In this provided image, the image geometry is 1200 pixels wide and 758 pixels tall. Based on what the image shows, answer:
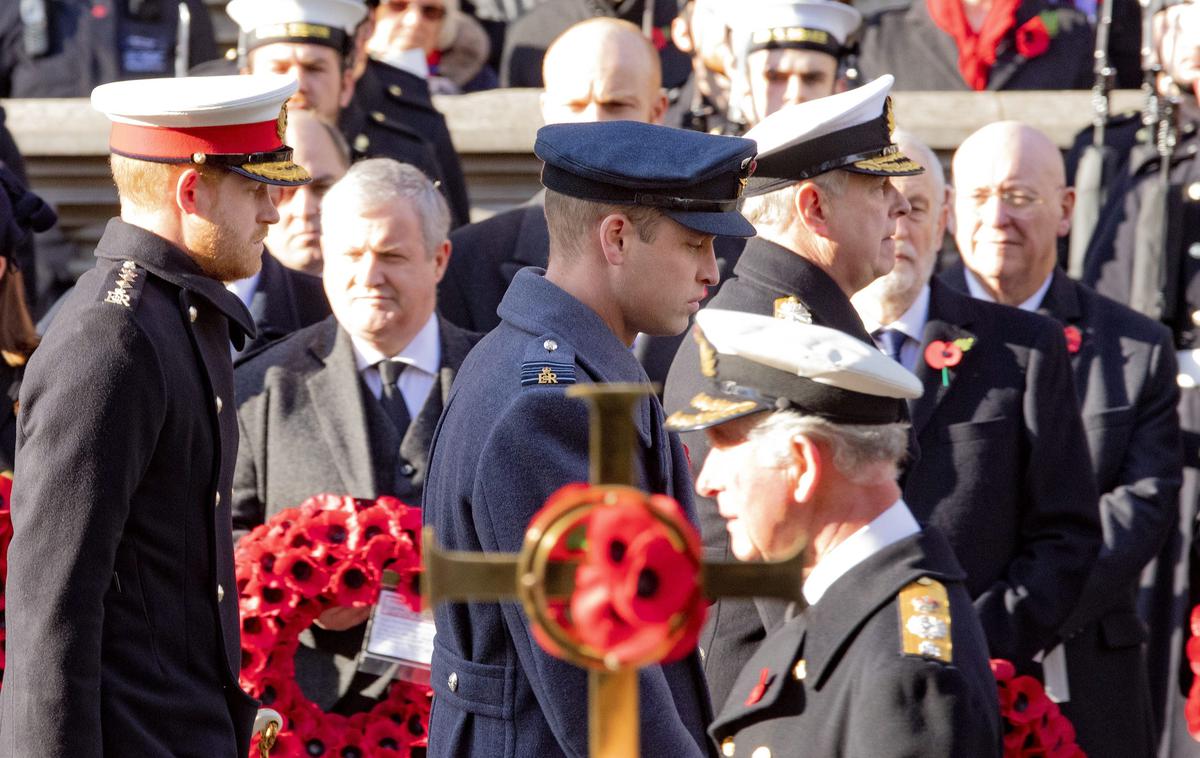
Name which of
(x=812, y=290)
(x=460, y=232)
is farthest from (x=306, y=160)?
(x=812, y=290)

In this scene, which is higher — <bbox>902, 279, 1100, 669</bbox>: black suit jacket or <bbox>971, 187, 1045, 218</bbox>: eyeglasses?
<bbox>971, 187, 1045, 218</bbox>: eyeglasses

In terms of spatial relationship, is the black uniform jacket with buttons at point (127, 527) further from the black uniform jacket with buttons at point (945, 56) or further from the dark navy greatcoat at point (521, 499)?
the black uniform jacket with buttons at point (945, 56)

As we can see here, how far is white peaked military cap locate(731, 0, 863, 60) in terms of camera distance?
22.9ft

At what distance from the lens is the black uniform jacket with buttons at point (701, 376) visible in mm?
4387

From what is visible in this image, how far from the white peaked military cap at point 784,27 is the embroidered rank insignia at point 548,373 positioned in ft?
11.9

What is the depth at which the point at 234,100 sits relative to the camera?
423 centimetres

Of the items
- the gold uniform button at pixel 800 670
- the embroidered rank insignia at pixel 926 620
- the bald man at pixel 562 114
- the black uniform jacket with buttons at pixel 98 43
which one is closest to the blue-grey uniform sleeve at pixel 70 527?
the gold uniform button at pixel 800 670

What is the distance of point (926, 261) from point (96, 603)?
275 cm

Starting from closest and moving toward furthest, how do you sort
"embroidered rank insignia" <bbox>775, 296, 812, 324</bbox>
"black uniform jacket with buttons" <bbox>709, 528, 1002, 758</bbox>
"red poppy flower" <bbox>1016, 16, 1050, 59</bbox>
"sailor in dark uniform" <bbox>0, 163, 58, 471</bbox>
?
1. "black uniform jacket with buttons" <bbox>709, 528, 1002, 758</bbox>
2. "embroidered rank insignia" <bbox>775, 296, 812, 324</bbox>
3. "sailor in dark uniform" <bbox>0, 163, 58, 471</bbox>
4. "red poppy flower" <bbox>1016, 16, 1050, 59</bbox>

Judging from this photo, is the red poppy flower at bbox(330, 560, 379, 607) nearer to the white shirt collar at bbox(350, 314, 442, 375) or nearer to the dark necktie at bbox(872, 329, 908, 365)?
the white shirt collar at bbox(350, 314, 442, 375)

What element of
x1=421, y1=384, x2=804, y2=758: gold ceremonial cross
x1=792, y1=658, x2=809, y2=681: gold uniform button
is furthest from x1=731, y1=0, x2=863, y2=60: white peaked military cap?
x1=421, y1=384, x2=804, y2=758: gold ceremonial cross

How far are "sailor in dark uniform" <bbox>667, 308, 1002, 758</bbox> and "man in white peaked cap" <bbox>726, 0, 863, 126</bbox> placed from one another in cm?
343

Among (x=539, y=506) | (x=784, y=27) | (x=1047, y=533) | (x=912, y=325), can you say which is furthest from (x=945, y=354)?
(x=539, y=506)

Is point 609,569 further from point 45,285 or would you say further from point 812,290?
point 45,285
